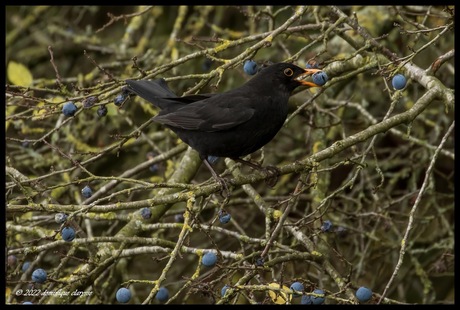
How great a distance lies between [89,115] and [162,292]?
2.60m

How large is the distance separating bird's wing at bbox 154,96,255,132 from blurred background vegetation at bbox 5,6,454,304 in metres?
0.16

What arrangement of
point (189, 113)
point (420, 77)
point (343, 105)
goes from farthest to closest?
1. point (343, 105)
2. point (189, 113)
3. point (420, 77)

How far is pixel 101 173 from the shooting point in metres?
7.16

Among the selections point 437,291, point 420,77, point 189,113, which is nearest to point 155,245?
point 189,113

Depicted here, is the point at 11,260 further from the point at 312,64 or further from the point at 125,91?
the point at 312,64

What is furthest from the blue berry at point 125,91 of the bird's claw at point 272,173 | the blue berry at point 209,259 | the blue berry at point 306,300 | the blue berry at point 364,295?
the blue berry at point 364,295

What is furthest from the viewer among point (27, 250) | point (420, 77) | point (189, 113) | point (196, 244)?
point (196, 244)

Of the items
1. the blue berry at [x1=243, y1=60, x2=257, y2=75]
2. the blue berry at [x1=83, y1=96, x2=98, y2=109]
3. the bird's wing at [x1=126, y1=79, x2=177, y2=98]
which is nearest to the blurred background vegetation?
the blue berry at [x1=83, y1=96, x2=98, y2=109]

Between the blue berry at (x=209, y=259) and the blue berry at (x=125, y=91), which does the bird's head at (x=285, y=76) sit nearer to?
the blue berry at (x=125, y=91)

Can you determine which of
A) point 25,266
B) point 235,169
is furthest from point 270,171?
point 25,266

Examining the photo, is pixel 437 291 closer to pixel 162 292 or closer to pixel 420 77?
pixel 420 77

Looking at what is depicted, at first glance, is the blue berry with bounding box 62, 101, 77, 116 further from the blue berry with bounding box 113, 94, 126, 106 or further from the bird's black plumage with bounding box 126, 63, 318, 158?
the bird's black plumage with bounding box 126, 63, 318, 158

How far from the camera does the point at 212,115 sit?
16.3ft

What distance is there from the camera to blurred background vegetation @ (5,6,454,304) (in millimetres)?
4172
